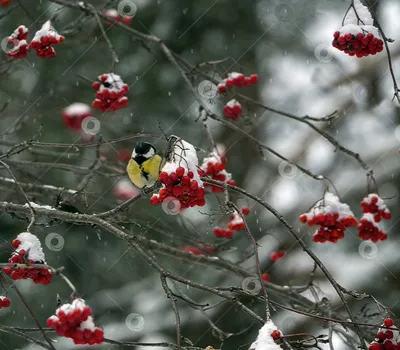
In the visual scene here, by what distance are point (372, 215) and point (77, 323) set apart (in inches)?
74.2

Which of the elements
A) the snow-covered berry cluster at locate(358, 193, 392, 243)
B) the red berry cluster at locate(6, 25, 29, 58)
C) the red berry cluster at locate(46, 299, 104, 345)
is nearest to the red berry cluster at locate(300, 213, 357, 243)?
the snow-covered berry cluster at locate(358, 193, 392, 243)

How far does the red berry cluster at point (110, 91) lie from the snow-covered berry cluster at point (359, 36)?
1.17 metres

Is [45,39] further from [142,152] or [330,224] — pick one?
[330,224]

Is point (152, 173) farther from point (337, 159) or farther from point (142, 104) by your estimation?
point (337, 159)

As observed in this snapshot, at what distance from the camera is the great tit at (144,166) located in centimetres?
349

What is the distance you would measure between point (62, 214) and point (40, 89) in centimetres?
351

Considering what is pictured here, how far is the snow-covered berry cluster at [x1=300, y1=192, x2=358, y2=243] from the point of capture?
2896mm

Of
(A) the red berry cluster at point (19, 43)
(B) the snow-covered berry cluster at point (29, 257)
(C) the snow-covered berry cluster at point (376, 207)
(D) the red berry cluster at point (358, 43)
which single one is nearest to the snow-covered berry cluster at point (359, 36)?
(D) the red berry cluster at point (358, 43)

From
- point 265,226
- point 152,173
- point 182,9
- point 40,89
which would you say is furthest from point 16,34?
point 265,226

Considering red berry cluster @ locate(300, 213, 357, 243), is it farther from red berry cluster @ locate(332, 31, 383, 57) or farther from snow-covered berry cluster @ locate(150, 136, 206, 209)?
snow-covered berry cluster @ locate(150, 136, 206, 209)

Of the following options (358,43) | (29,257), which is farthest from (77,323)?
(358,43)

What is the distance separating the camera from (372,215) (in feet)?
10.5

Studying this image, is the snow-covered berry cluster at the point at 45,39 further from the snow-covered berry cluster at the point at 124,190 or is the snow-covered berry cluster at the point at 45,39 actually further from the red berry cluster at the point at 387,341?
the snow-covered berry cluster at the point at 124,190

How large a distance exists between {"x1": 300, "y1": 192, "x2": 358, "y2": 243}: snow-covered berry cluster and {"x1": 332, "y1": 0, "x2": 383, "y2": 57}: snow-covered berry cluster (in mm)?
707
